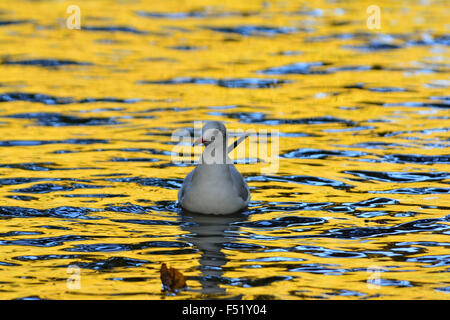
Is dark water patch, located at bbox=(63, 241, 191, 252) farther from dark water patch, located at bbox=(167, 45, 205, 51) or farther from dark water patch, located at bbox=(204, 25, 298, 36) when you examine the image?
dark water patch, located at bbox=(204, 25, 298, 36)

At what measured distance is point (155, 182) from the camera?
10.8 meters

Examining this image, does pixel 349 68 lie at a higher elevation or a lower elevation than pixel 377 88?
higher

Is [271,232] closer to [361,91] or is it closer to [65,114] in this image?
[65,114]

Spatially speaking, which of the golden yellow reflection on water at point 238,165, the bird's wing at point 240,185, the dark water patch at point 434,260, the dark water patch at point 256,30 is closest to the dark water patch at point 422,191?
the golden yellow reflection on water at point 238,165

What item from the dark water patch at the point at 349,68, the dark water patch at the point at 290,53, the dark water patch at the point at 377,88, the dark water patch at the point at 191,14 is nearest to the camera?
the dark water patch at the point at 377,88

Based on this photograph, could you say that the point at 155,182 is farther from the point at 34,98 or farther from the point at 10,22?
the point at 10,22

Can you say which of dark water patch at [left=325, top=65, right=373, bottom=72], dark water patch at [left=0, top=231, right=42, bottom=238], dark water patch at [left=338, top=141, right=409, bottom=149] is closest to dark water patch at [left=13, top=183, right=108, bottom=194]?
dark water patch at [left=0, top=231, right=42, bottom=238]

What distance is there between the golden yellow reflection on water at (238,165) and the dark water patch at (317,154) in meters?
0.04

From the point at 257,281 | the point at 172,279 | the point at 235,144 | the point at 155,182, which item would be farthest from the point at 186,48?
the point at 172,279

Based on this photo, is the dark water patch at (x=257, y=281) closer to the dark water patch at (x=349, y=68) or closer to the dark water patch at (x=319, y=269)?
the dark water patch at (x=319, y=269)

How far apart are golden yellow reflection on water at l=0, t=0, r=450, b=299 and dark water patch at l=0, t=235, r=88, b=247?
0.02 m

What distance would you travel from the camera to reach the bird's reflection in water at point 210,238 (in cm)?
754

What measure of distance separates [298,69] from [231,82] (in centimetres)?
179

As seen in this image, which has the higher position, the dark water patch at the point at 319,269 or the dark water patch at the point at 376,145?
the dark water patch at the point at 376,145
